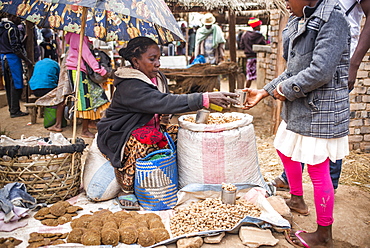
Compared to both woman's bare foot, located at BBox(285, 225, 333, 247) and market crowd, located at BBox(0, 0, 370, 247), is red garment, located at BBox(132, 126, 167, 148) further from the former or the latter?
woman's bare foot, located at BBox(285, 225, 333, 247)

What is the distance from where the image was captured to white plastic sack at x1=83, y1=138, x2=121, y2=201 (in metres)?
2.93

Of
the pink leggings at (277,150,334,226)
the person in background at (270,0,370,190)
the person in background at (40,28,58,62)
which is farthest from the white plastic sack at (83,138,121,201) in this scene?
the person in background at (40,28,58,62)

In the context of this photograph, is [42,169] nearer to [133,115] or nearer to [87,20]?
[133,115]

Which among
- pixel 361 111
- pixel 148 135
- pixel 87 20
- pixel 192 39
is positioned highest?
pixel 192 39

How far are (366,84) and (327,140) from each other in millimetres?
2887

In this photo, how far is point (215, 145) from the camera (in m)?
2.78

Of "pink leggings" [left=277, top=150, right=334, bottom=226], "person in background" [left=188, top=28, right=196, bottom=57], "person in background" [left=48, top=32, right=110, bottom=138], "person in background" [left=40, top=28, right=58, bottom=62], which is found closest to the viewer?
"pink leggings" [left=277, top=150, right=334, bottom=226]

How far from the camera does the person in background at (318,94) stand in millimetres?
2041

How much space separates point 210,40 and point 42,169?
22.4 feet

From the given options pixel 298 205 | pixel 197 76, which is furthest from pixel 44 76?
pixel 298 205

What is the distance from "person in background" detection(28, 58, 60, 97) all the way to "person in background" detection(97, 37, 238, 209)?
350cm

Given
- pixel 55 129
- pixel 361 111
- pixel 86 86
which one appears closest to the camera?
pixel 361 111

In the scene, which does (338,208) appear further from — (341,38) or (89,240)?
(89,240)

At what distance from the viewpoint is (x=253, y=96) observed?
2.64m
